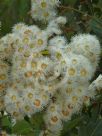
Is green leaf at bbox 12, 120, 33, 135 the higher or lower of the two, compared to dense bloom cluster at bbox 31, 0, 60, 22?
lower

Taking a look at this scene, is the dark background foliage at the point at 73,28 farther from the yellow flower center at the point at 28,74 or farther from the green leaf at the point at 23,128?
the yellow flower center at the point at 28,74

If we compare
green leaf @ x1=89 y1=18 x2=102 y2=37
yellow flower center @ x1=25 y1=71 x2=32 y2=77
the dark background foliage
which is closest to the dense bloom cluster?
the dark background foliage

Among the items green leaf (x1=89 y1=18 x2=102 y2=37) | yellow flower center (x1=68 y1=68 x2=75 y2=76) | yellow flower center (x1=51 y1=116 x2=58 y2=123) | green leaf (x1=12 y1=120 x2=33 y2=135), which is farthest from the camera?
green leaf (x1=89 y1=18 x2=102 y2=37)

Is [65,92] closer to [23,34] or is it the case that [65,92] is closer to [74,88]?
[74,88]

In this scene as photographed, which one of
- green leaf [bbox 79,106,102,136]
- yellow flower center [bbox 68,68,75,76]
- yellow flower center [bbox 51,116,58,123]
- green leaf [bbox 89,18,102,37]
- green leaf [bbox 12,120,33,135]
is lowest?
green leaf [bbox 12,120,33,135]

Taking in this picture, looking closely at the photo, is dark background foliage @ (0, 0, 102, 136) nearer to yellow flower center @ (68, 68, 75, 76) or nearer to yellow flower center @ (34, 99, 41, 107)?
yellow flower center @ (34, 99, 41, 107)

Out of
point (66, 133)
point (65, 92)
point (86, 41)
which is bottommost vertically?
point (66, 133)

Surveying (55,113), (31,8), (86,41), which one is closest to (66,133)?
(55,113)

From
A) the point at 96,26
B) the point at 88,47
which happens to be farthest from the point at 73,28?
the point at 88,47
